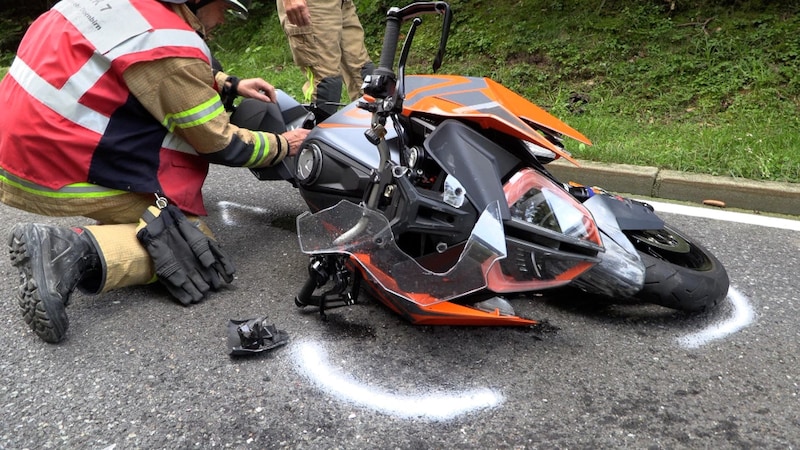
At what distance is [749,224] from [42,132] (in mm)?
3519

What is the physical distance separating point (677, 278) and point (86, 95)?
2.37m

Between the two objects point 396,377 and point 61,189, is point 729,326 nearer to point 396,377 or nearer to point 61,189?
point 396,377

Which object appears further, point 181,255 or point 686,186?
point 686,186

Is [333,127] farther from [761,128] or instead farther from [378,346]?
[761,128]

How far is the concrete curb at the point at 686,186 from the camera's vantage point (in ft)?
13.4

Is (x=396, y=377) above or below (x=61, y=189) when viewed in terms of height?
below

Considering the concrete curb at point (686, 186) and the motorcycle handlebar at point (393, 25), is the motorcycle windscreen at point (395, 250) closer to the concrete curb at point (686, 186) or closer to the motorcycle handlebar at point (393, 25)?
the motorcycle handlebar at point (393, 25)

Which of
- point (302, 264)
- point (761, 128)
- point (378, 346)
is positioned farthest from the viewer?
point (761, 128)

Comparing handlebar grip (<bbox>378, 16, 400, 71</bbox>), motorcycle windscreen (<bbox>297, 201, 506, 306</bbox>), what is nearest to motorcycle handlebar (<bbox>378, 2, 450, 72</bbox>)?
handlebar grip (<bbox>378, 16, 400, 71</bbox>)

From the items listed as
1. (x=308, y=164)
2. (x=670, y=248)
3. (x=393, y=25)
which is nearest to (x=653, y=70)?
(x=670, y=248)

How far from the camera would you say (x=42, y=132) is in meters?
2.74

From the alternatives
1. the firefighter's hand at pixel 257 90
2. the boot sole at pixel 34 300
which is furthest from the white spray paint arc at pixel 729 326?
the boot sole at pixel 34 300

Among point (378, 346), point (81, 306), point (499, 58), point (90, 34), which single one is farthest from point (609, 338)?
point (499, 58)

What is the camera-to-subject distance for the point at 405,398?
2.27m
